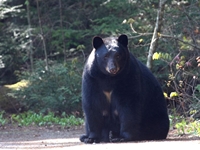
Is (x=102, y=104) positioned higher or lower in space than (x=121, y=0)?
lower

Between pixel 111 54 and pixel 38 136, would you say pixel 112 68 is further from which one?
pixel 38 136

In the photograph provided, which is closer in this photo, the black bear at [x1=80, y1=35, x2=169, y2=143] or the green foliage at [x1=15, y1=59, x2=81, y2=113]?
the black bear at [x1=80, y1=35, x2=169, y2=143]

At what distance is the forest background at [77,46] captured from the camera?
541 inches

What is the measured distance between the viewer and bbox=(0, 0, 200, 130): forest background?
13.7m

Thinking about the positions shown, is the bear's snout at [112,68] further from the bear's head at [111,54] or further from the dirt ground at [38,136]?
the dirt ground at [38,136]

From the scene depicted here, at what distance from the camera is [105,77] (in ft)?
25.1

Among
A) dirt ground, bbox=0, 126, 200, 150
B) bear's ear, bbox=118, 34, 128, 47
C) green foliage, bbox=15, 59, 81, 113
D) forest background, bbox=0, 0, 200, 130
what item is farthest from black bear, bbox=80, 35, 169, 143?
green foliage, bbox=15, 59, 81, 113

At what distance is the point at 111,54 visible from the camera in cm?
760

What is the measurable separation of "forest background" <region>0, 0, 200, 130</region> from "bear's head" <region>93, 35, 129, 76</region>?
11.8ft

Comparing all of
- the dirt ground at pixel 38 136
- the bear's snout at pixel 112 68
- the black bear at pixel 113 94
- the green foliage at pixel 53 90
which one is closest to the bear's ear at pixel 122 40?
the black bear at pixel 113 94

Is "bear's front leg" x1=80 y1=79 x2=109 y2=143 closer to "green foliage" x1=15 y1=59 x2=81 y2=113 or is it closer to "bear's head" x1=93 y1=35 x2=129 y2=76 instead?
"bear's head" x1=93 y1=35 x2=129 y2=76

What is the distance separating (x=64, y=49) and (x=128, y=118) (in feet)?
36.8

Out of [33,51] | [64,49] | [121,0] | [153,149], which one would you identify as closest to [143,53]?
[121,0]

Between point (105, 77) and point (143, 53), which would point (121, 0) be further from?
point (105, 77)
